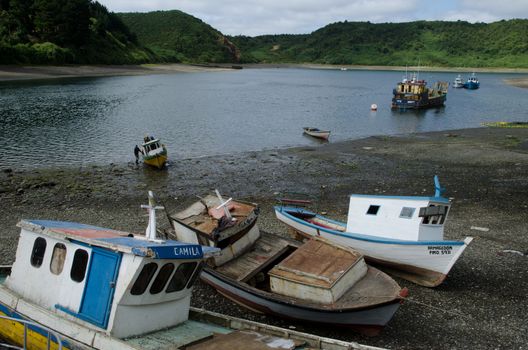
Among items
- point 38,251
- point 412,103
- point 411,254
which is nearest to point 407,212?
Result: point 411,254

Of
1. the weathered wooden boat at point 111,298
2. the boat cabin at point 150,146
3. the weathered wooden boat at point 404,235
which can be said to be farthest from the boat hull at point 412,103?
the weathered wooden boat at point 111,298

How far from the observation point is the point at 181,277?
1168cm

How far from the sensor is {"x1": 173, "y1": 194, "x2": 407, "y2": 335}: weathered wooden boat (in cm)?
1343

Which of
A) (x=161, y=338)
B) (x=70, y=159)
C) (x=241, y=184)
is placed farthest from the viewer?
(x=70, y=159)

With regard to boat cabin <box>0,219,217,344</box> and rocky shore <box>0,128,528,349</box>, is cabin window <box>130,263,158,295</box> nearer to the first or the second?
boat cabin <box>0,219,217,344</box>

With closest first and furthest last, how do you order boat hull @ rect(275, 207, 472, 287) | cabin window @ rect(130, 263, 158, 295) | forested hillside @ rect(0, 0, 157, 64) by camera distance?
cabin window @ rect(130, 263, 158, 295) → boat hull @ rect(275, 207, 472, 287) → forested hillside @ rect(0, 0, 157, 64)

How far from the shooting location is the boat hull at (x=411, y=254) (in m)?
16.6

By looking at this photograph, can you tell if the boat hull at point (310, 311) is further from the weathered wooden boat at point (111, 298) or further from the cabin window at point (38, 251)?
the cabin window at point (38, 251)

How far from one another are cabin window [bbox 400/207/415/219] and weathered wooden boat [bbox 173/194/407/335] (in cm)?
347

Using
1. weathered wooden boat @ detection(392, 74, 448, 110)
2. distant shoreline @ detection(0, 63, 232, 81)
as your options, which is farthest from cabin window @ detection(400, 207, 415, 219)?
distant shoreline @ detection(0, 63, 232, 81)

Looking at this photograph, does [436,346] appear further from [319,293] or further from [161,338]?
[161,338]

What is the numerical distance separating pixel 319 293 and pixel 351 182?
62.0 ft

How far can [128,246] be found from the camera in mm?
10570

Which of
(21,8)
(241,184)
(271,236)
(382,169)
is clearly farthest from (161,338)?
(21,8)
